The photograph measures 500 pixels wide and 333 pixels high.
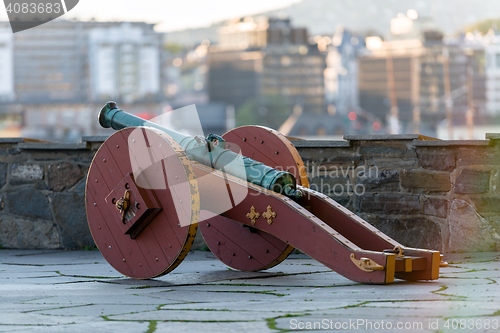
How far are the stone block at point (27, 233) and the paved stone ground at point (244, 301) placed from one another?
2.93 ft

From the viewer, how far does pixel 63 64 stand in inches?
5733

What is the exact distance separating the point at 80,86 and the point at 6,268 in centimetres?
13811

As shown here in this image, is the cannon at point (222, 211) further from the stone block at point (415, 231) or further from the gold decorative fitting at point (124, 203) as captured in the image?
the stone block at point (415, 231)

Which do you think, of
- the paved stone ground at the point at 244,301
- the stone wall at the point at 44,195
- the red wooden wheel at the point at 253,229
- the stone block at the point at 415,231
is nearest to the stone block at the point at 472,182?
the stone block at the point at 415,231

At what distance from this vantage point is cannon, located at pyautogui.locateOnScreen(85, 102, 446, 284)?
382cm

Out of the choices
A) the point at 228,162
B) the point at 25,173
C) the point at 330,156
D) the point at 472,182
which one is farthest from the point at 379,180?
the point at 25,173

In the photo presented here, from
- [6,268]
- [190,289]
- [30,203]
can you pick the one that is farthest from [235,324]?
[30,203]

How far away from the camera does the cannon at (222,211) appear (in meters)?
3.82

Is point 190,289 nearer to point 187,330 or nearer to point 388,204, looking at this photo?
point 187,330

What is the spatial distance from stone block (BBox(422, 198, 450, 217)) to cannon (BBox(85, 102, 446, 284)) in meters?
1.01

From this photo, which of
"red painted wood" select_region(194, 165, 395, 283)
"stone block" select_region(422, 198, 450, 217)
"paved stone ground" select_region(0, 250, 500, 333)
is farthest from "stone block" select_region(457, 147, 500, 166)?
"red painted wood" select_region(194, 165, 395, 283)

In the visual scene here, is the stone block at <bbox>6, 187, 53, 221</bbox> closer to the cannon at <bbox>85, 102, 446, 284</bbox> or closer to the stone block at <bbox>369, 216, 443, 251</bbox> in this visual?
the cannon at <bbox>85, 102, 446, 284</bbox>

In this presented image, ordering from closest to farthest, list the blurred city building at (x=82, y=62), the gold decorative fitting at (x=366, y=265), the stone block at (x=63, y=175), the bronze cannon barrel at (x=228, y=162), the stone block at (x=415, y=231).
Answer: the gold decorative fitting at (x=366, y=265) → the bronze cannon barrel at (x=228, y=162) → the stone block at (x=415, y=231) → the stone block at (x=63, y=175) → the blurred city building at (x=82, y=62)

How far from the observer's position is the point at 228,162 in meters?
4.20
